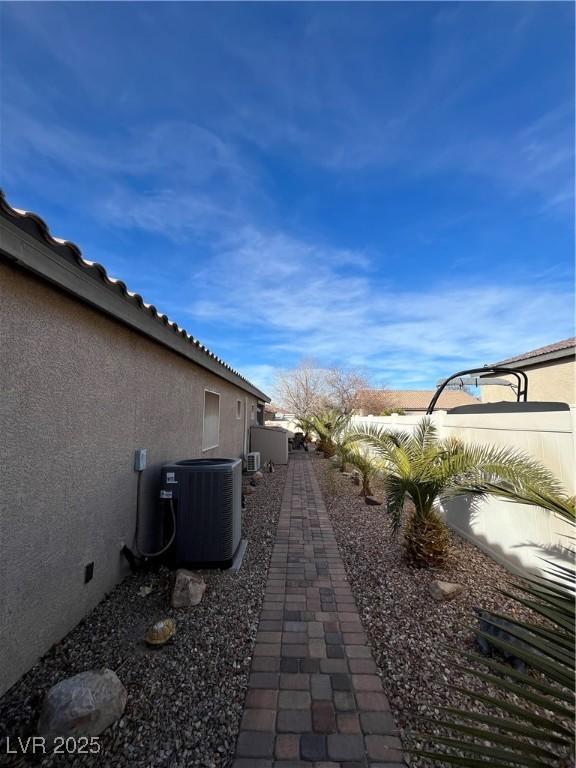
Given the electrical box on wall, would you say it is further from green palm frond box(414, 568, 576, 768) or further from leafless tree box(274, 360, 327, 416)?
leafless tree box(274, 360, 327, 416)

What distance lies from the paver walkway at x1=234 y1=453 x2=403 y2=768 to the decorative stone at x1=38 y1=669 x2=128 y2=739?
0.79 metres

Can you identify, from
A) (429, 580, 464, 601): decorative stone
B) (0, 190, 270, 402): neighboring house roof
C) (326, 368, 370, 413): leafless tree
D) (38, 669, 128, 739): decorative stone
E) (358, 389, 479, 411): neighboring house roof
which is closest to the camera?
(38, 669, 128, 739): decorative stone

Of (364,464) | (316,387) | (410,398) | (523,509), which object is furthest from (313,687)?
(410,398)

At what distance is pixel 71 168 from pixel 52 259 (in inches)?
222

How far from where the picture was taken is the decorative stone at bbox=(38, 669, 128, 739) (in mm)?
1811

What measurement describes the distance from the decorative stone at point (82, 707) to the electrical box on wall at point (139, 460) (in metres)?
1.93

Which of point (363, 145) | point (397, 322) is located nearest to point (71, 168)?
point (363, 145)

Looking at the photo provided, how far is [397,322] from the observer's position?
26.6 meters

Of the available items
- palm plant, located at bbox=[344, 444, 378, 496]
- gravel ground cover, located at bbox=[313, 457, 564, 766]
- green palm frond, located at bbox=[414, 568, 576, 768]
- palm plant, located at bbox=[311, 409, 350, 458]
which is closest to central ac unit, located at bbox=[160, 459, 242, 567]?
gravel ground cover, located at bbox=[313, 457, 564, 766]

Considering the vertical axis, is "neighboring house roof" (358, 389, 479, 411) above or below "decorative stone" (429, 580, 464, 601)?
above

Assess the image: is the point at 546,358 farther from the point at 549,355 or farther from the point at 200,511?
the point at 200,511

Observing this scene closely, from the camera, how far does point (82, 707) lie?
1.85m

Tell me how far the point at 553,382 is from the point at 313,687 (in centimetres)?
1178

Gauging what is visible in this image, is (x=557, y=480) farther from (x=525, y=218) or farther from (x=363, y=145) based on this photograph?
(x=525, y=218)
